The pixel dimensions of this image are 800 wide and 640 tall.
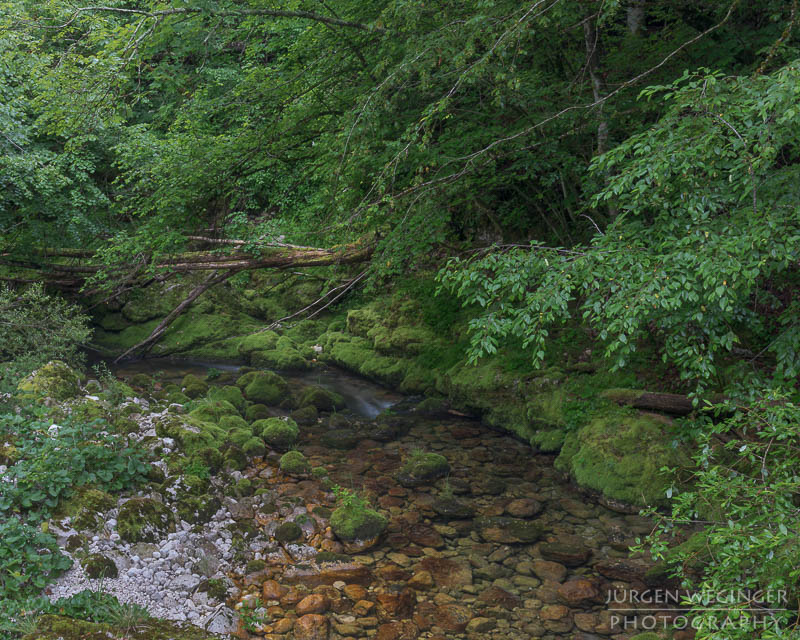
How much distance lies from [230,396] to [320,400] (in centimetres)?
155

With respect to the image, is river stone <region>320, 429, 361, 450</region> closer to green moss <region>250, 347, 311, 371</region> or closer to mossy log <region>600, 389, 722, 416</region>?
green moss <region>250, 347, 311, 371</region>

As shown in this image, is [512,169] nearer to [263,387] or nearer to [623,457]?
[623,457]

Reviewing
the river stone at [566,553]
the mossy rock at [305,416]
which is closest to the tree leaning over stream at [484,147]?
the river stone at [566,553]

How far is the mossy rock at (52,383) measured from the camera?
684 centimetres

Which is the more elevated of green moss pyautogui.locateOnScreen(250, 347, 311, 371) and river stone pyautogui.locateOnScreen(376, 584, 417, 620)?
green moss pyautogui.locateOnScreen(250, 347, 311, 371)

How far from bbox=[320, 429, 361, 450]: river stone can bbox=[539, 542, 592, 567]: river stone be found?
139 inches

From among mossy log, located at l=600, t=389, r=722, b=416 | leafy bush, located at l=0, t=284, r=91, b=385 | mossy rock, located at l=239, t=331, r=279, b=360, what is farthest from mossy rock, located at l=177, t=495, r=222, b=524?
mossy rock, located at l=239, t=331, r=279, b=360

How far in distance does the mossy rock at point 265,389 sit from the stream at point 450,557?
5.52 feet

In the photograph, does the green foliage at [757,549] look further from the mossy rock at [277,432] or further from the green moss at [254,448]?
the mossy rock at [277,432]

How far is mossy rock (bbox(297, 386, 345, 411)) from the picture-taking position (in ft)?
33.1

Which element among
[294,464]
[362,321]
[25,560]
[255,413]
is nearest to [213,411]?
[255,413]

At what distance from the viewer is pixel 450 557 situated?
5.86 m

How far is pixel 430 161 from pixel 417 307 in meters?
4.89

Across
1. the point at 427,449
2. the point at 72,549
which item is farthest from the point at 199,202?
the point at 72,549
